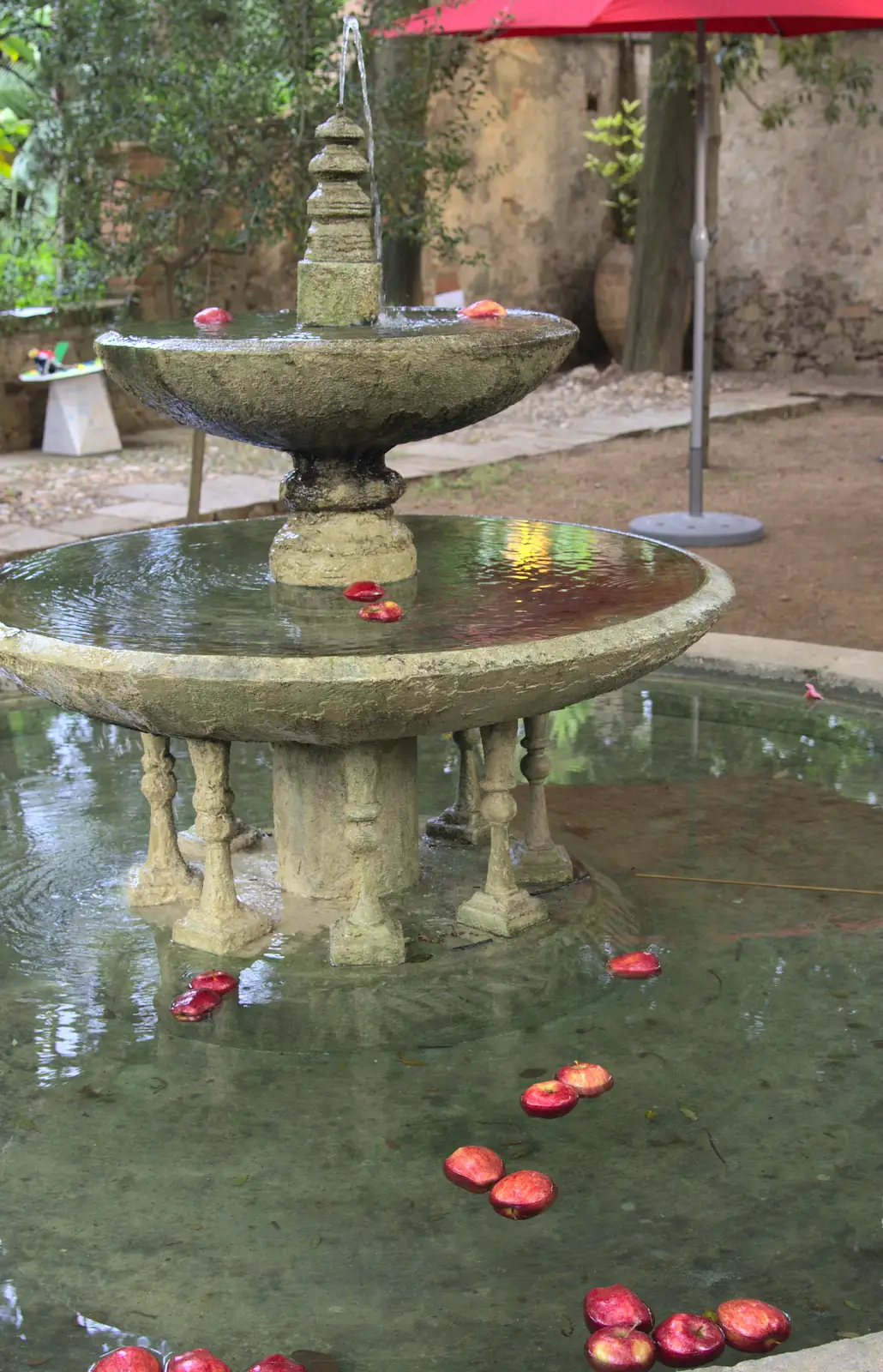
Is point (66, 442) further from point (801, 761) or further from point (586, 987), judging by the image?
point (586, 987)

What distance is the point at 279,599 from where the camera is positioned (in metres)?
3.21

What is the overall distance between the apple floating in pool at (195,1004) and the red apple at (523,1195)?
775 millimetres

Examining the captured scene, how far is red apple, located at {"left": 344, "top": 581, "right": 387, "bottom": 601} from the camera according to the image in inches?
123

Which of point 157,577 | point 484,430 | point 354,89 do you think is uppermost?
point 354,89

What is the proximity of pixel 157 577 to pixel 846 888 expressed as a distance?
1.62m

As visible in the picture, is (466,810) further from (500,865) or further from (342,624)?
(342,624)

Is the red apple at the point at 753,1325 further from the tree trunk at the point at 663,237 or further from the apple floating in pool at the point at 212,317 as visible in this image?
the tree trunk at the point at 663,237

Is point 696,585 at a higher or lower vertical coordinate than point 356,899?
higher

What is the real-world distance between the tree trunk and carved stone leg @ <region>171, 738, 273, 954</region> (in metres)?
8.67

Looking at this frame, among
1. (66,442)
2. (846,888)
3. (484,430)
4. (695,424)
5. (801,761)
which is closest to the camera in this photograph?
(846,888)

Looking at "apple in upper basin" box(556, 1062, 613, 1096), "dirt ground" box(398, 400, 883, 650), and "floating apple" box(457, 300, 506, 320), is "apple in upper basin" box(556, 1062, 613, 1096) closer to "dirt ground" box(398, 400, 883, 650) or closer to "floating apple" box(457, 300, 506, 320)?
"floating apple" box(457, 300, 506, 320)

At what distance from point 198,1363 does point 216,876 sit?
128cm

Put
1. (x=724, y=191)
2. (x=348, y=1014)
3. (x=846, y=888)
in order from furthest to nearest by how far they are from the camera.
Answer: (x=724, y=191), (x=846, y=888), (x=348, y=1014)

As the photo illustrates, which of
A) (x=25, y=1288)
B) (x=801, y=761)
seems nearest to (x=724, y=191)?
(x=801, y=761)
